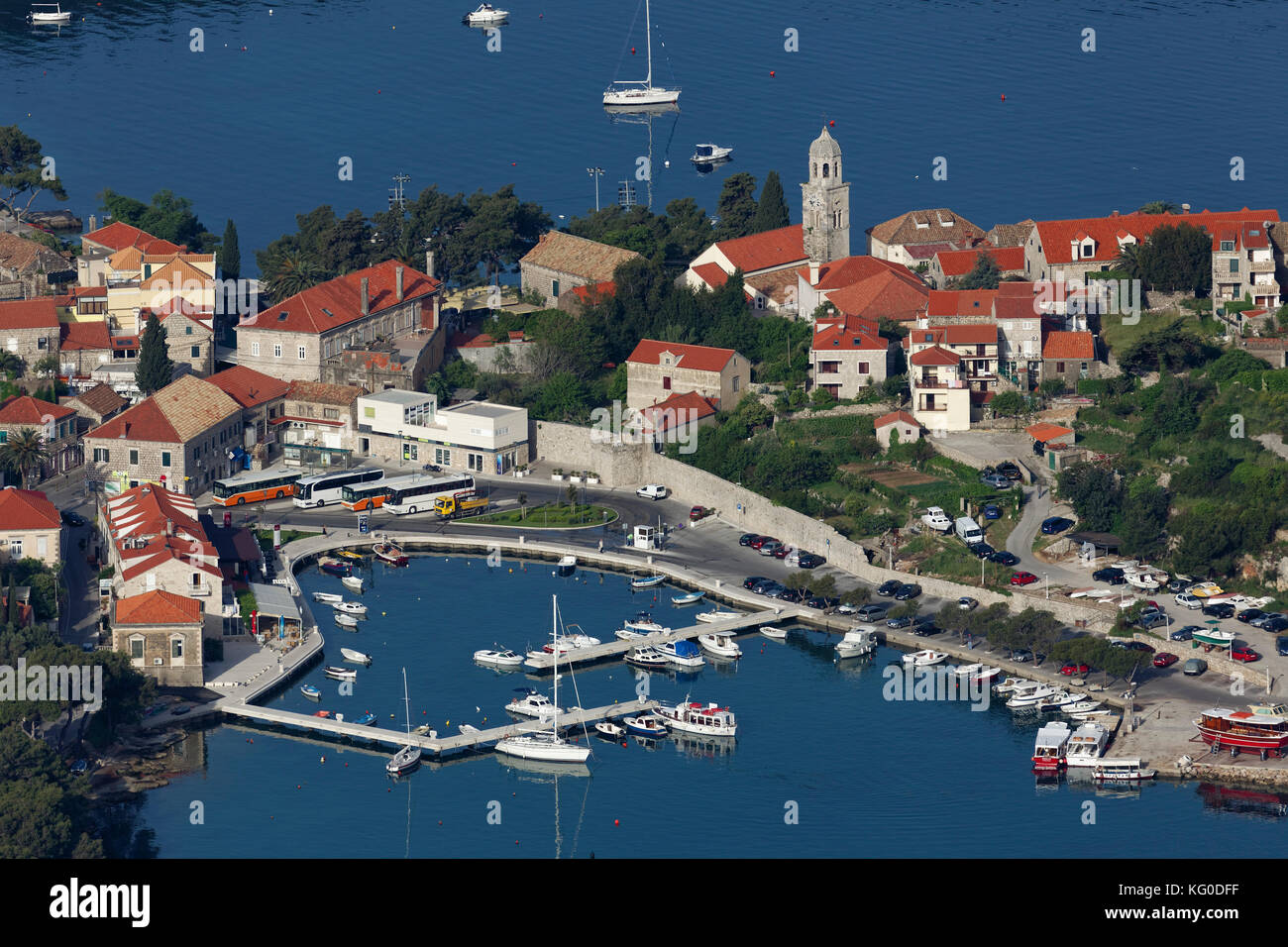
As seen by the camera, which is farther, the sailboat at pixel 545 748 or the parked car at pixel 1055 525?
the parked car at pixel 1055 525

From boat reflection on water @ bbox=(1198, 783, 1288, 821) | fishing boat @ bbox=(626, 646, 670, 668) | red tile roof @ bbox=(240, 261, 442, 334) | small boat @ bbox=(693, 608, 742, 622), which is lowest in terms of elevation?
boat reflection on water @ bbox=(1198, 783, 1288, 821)

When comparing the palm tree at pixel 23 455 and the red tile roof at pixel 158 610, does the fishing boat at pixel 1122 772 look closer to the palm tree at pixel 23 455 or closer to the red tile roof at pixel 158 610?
the red tile roof at pixel 158 610

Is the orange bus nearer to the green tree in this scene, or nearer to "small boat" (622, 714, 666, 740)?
"small boat" (622, 714, 666, 740)

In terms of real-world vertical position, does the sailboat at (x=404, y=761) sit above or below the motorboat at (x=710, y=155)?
below

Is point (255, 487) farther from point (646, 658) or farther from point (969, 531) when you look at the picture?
point (969, 531)

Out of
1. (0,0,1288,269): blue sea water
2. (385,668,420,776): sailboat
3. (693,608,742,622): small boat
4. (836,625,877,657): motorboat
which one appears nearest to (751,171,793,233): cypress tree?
(0,0,1288,269): blue sea water

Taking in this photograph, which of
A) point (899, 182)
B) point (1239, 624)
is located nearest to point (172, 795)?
point (1239, 624)

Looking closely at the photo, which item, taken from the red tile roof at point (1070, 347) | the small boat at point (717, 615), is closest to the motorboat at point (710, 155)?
the red tile roof at point (1070, 347)
